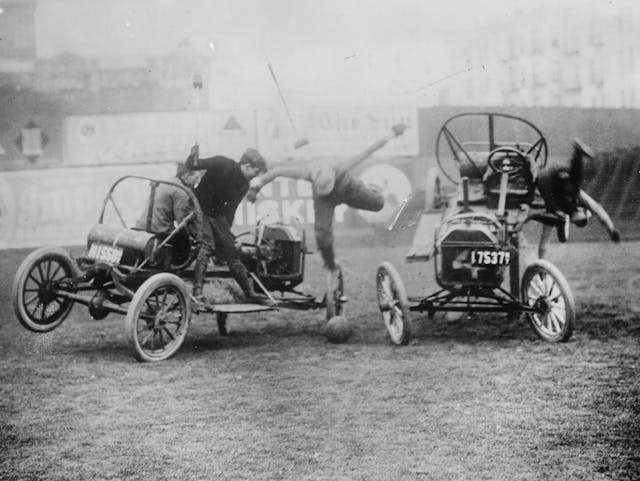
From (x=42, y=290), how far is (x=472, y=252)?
2.75 metres

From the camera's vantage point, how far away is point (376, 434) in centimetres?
264

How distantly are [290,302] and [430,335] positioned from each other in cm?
104

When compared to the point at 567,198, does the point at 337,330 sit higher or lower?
lower

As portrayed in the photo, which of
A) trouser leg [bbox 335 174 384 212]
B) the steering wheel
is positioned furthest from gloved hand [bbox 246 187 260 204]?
the steering wheel

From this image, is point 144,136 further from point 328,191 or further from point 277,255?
point 328,191

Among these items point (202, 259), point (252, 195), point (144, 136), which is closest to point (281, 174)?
point (252, 195)

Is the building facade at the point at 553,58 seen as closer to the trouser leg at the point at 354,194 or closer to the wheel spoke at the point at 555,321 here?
the trouser leg at the point at 354,194

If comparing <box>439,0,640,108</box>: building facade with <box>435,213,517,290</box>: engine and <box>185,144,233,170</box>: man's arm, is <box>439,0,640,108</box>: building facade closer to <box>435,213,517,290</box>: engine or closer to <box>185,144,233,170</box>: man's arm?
<box>435,213,517,290</box>: engine

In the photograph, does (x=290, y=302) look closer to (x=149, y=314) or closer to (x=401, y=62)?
(x=149, y=314)

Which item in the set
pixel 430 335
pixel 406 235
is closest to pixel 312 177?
pixel 430 335

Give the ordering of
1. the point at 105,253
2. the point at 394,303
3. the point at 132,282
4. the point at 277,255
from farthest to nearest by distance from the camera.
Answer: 1. the point at 277,255
2. the point at 394,303
3. the point at 132,282
4. the point at 105,253

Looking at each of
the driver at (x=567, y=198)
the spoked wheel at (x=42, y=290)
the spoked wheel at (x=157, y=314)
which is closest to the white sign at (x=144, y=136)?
the spoked wheel at (x=42, y=290)

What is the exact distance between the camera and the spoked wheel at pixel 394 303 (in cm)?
428

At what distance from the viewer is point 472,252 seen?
4.27 metres
